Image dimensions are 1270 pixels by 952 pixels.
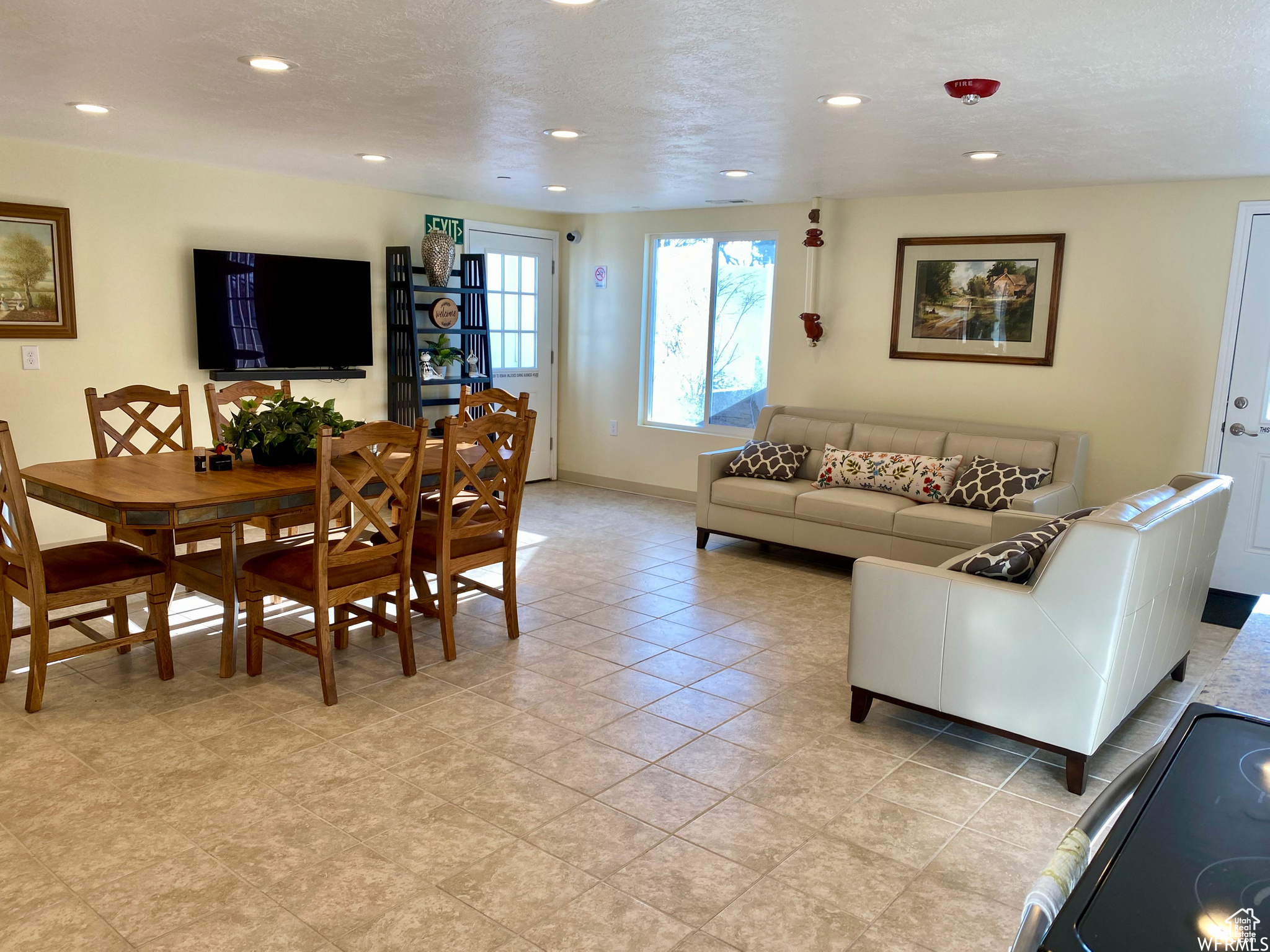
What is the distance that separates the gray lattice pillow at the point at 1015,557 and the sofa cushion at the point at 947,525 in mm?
1537

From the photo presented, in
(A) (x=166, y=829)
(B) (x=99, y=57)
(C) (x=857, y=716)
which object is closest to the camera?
(A) (x=166, y=829)

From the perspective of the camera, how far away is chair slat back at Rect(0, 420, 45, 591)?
3068mm

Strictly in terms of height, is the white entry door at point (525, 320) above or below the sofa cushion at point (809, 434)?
above

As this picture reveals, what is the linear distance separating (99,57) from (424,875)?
2781 mm

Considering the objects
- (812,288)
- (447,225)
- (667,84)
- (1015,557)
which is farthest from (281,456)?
(812,288)

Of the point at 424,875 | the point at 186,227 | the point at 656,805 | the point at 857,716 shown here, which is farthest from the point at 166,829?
the point at 186,227

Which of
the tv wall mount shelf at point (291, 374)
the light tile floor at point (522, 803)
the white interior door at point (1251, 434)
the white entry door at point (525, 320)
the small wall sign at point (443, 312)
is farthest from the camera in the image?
the white entry door at point (525, 320)

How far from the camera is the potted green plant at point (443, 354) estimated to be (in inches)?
266

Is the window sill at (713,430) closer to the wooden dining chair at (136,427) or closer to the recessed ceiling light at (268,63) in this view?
the wooden dining chair at (136,427)

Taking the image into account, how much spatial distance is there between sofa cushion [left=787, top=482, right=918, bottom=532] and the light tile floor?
107 centimetres

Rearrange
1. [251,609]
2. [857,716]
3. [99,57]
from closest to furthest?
[99,57], [857,716], [251,609]

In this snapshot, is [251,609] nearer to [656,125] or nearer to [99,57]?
[99,57]

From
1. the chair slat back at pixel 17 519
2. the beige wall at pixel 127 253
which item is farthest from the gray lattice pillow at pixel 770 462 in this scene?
the chair slat back at pixel 17 519

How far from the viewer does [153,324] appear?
5367 millimetres
